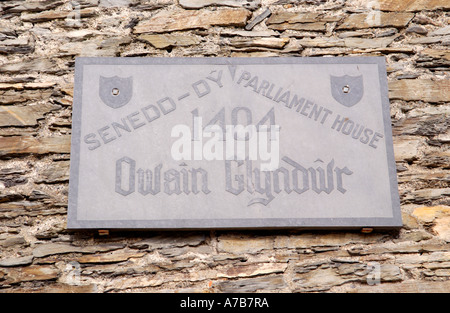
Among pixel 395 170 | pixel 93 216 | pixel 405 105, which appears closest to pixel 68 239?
pixel 93 216

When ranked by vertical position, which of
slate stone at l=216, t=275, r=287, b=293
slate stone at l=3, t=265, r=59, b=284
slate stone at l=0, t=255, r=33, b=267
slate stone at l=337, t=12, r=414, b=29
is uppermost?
slate stone at l=337, t=12, r=414, b=29

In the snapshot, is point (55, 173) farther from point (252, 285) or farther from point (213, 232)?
point (252, 285)

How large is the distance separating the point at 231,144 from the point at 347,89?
61cm

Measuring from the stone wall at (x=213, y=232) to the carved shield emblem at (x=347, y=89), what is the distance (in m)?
0.15

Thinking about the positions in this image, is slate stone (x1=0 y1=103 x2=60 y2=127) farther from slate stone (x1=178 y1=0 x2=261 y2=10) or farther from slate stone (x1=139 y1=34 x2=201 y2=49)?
slate stone (x1=178 y1=0 x2=261 y2=10)

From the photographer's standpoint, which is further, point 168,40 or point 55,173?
point 168,40

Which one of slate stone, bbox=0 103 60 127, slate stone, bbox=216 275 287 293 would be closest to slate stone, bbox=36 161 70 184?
slate stone, bbox=0 103 60 127

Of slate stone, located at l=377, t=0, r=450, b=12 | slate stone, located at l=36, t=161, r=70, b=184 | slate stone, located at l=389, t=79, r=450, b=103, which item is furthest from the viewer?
slate stone, located at l=377, t=0, r=450, b=12

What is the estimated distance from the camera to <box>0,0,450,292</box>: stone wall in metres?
2.18

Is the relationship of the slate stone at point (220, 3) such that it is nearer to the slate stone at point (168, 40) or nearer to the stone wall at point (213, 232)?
the stone wall at point (213, 232)

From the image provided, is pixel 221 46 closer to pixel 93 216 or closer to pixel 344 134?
pixel 344 134

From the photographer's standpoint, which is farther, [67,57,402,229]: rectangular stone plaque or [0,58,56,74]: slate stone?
[0,58,56,74]: slate stone

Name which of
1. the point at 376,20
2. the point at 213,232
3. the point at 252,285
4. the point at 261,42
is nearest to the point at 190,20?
the point at 261,42

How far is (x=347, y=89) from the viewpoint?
7.81 ft
